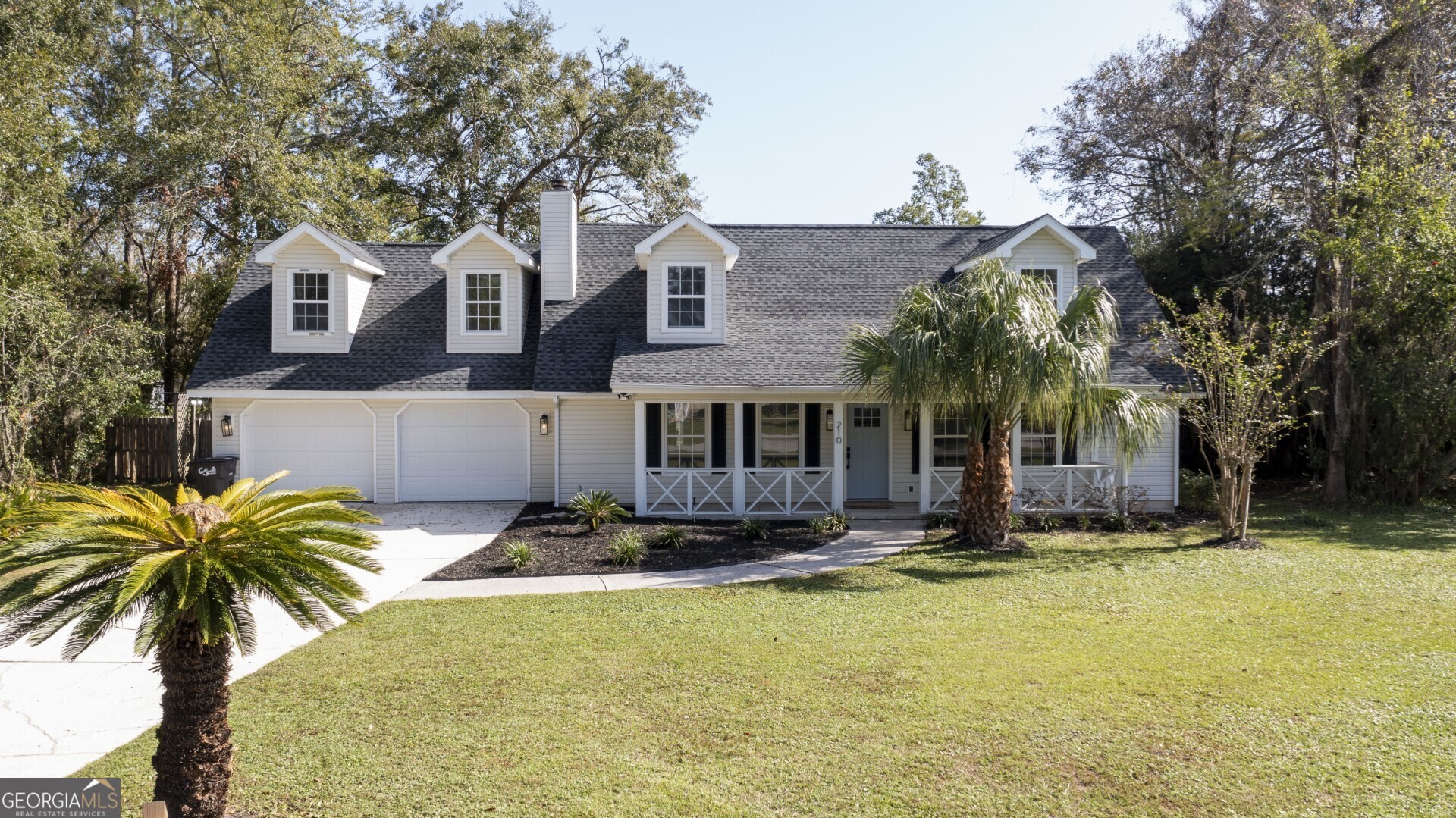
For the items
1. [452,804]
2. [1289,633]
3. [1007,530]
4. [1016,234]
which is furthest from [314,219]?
[1289,633]

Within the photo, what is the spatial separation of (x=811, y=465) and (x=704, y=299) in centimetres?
396

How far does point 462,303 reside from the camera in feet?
54.2

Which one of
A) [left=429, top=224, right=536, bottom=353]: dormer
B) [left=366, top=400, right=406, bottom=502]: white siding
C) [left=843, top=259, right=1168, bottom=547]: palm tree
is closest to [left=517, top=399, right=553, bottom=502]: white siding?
[left=429, top=224, right=536, bottom=353]: dormer

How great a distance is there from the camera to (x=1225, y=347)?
1175 centimetres

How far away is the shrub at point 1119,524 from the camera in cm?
1342

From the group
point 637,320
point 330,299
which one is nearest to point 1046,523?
point 637,320

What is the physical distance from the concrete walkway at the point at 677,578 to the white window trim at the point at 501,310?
7.84m

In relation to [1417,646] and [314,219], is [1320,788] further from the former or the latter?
[314,219]

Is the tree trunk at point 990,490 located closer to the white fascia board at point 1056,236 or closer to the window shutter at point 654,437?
the white fascia board at point 1056,236

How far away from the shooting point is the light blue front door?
53.6 feet

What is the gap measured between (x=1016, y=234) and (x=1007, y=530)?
675 centimetres

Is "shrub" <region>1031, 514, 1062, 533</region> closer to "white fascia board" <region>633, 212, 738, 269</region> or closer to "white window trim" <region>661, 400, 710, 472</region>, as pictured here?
"white window trim" <region>661, 400, 710, 472</region>

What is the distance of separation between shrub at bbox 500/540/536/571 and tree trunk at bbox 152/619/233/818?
6.52 metres

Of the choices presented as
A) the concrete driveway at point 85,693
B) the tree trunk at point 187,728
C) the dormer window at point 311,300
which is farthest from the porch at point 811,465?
the tree trunk at point 187,728
